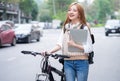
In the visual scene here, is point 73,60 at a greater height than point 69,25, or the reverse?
point 69,25

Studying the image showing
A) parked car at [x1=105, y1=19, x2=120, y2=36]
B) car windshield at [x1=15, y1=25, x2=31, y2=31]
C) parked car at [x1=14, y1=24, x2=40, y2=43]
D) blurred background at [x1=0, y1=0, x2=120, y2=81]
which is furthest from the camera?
parked car at [x1=105, y1=19, x2=120, y2=36]

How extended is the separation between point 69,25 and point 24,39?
970 inches

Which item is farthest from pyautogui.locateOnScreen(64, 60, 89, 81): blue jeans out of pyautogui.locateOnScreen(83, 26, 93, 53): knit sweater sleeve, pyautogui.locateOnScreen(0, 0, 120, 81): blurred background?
pyautogui.locateOnScreen(0, 0, 120, 81): blurred background

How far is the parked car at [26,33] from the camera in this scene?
3000cm

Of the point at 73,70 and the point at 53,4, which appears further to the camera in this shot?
the point at 53,4

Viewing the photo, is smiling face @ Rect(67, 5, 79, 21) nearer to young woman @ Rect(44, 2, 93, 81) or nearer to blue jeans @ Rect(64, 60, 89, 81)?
young woman @ Rect(44, 2, 93, 81)

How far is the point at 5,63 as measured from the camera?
1597 cm

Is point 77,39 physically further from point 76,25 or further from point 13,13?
point 13,13

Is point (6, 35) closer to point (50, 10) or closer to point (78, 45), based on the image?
point (78, 45)

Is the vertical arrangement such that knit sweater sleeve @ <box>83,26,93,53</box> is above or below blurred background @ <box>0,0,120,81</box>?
above

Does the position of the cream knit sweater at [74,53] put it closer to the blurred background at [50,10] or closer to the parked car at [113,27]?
the parked car at [113,27]

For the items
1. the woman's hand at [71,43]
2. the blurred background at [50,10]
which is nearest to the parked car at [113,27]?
the blurred background at [50,10]

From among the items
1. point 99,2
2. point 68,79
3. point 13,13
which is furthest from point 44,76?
point 99,2

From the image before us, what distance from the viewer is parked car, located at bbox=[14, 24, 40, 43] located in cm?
3000
